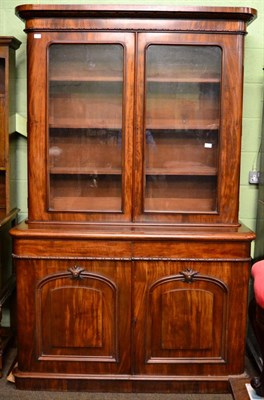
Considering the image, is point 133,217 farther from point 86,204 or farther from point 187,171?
point 187,171

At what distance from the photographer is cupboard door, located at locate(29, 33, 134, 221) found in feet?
9.09

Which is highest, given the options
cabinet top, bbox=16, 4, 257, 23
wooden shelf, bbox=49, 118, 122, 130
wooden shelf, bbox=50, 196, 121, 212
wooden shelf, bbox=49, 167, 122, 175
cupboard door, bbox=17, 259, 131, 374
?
cabinet top, bbox=16, 4, 257, 23

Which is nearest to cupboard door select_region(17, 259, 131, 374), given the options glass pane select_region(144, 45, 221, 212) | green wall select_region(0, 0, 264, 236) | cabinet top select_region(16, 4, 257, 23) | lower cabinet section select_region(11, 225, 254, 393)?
lower cabinet section select_region(11, 225, 254, 393)

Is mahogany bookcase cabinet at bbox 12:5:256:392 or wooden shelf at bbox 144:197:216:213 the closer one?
mahogany bookcase cabinet at bbox 12:5:256:392

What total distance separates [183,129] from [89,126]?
0.56m

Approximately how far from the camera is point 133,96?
9.06 ft

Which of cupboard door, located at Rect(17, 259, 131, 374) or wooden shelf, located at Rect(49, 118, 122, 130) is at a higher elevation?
wooden shelf, located at Rect(49, 118, 122, 130)

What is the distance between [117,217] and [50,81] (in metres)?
0.88

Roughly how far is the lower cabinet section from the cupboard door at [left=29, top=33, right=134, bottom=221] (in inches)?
11.1

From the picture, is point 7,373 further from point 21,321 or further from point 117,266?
point 117,266

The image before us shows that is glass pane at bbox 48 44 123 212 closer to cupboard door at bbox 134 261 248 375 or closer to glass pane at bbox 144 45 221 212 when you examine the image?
glass pane at bbox 144 45 221 212

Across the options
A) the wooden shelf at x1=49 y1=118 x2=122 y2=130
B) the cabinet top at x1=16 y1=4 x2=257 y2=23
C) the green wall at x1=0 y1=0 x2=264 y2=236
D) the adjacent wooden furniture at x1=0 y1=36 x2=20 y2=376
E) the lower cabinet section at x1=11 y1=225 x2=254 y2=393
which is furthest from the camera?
the green wall at x1=0 y1=0 x2=264 y2=236

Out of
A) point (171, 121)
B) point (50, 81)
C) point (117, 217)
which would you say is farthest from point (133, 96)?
point (117, 217)

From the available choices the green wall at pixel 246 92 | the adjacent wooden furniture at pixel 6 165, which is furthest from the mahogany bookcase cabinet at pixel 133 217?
the green wall at pixel 246 92
